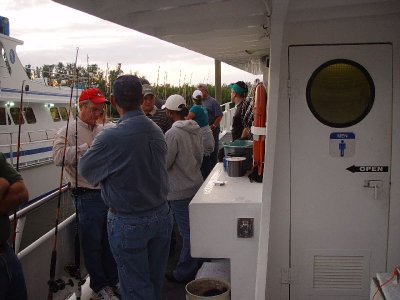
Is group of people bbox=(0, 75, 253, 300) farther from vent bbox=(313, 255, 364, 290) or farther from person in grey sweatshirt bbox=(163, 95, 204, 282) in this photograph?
vent bbox=(313, 255, 364, 290)

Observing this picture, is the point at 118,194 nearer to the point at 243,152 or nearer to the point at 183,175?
the point at 183,175

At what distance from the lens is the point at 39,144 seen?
1232 cm

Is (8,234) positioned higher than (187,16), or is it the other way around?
(187,16)

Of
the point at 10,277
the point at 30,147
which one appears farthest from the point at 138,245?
the point at 30,147

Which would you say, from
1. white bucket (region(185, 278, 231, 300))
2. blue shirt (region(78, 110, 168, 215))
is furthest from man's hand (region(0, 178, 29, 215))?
white bucket (region(185, 278, 231, 300))

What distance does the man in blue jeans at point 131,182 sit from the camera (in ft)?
8.79

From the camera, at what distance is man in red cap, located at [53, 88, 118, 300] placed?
11.4 ft

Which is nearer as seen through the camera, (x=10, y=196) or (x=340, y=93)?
(x=10, y=196)

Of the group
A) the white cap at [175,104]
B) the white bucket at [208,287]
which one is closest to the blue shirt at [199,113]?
the white cap at [175,104]

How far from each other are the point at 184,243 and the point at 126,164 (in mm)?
1755

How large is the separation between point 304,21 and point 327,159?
1.11m

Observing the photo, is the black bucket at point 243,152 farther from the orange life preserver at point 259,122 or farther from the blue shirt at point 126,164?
the blue shirt at point 126,164

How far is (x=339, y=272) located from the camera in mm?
3365

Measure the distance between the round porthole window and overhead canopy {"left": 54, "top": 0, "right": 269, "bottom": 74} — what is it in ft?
2.07
